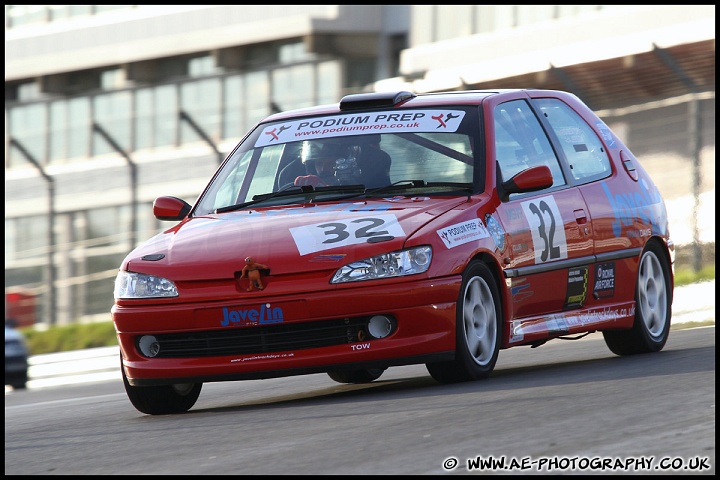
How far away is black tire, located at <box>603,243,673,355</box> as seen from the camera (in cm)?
977

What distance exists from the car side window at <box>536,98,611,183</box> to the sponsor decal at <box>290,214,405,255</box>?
2.05m

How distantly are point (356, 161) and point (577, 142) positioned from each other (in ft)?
5.76

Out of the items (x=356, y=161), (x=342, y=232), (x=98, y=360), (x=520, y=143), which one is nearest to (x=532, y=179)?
(x=520, y=143)

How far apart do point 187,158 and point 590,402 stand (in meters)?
29.2

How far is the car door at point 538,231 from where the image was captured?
28.1ft

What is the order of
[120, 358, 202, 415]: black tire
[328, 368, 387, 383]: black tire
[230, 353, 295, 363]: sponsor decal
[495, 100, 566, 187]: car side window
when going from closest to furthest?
1. [230, 353, 295, 363]: sponsor decal
2. [120, 358, 202, 415]: black tire
3. [495, 100, 566, 187]: car side window
4. [328, 368, 387, 383]: black tire

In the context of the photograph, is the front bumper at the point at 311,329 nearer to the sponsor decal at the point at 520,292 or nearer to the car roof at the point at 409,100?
the sponsor decal at the point at 520,292

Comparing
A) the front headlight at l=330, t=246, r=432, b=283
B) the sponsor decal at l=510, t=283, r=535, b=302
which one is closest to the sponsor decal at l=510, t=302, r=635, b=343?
the sponsor decal at l=510, t=283, r=535, b=302

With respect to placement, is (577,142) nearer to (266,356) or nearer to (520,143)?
(520,143)

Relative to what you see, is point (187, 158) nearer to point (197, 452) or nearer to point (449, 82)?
point (449, 82)

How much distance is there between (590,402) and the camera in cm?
693

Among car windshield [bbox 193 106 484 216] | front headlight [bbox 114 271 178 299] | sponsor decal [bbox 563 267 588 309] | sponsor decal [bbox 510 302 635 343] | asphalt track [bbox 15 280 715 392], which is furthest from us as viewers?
asphalt track [bbox 15 280 715 392]

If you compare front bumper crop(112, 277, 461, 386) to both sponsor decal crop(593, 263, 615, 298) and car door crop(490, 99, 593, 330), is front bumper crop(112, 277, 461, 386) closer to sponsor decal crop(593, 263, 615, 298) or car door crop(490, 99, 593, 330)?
car door crop(490, 99, 593, 330)

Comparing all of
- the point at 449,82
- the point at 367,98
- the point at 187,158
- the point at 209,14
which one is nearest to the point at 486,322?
the point at 367,98
